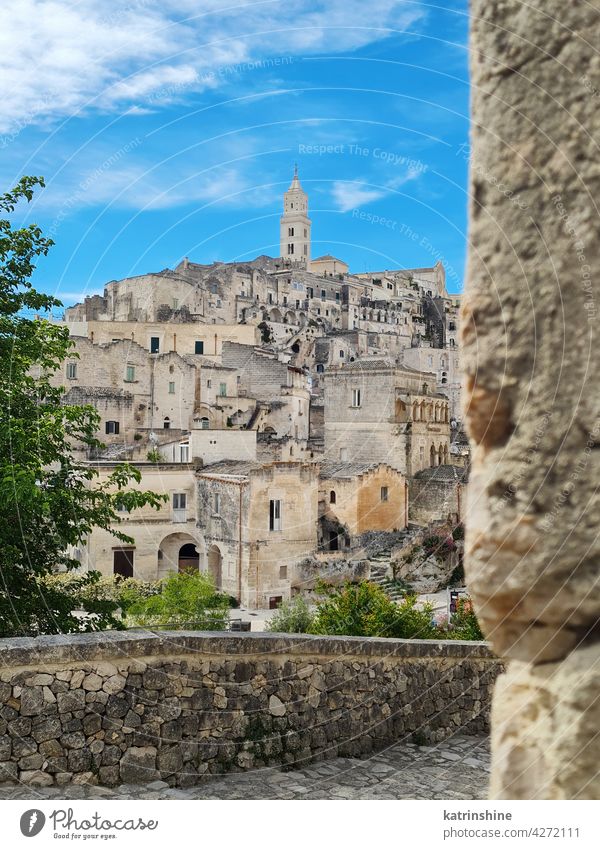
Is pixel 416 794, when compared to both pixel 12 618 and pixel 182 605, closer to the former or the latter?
pixel 12 618

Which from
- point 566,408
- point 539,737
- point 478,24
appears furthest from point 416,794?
point 478,24

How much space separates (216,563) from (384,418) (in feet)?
47.2

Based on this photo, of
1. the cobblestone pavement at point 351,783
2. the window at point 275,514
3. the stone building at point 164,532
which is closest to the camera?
the cobblestone pavement at point 351,783

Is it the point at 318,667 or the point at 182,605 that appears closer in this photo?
the point at 318,667

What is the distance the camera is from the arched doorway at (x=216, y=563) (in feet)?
99.6

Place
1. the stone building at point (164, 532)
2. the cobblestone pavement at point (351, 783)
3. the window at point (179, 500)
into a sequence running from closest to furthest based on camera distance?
1. the cobblestone pavement at point (351, 783)
2. the stone building at point (164, 532)
3. the window at point (179, 500)

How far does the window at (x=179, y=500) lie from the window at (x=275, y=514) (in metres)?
3.79

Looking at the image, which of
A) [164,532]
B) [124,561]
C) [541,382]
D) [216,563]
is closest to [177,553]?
[164,532]

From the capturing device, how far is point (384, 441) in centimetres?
4216

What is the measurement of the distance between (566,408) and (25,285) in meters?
8.53

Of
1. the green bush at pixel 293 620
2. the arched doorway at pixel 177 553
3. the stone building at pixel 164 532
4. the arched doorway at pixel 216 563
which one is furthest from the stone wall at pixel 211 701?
the arched doorway at pixel 177 553

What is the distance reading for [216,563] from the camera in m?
31.0

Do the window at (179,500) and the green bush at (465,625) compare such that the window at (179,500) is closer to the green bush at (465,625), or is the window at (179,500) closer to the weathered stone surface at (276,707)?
the green bush at (465,625)
